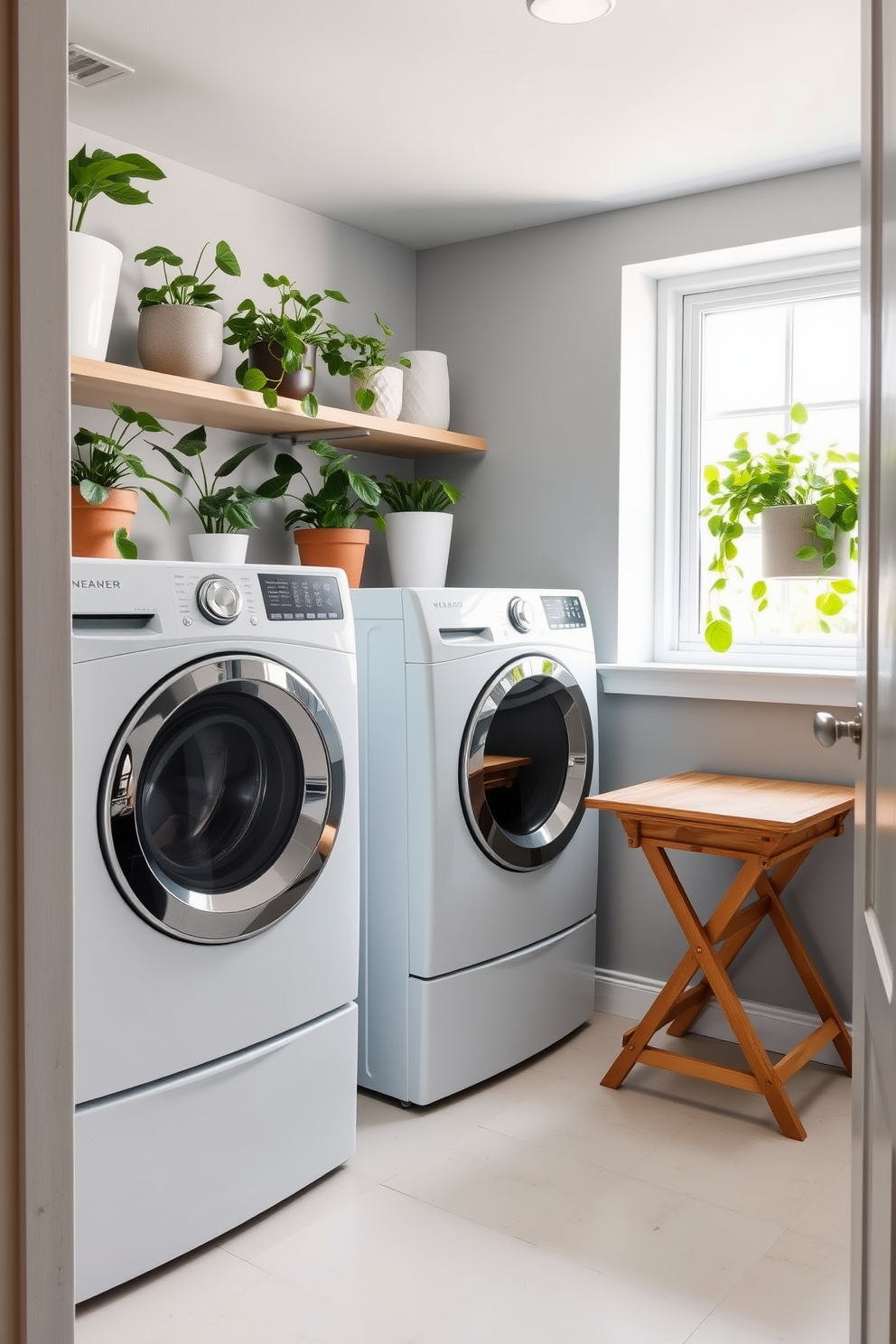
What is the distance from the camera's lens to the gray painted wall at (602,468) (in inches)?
109

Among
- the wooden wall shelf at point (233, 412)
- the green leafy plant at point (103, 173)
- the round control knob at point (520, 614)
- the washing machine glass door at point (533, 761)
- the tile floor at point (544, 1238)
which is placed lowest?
the tile floor at point (544, 1238)

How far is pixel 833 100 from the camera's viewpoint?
2330mm

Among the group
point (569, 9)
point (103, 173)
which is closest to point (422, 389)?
point (103, 173)

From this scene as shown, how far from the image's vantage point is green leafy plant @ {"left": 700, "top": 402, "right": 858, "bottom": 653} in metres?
2.74

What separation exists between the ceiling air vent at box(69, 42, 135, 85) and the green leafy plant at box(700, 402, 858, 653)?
5.57 feet

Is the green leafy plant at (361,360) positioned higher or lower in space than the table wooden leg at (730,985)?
higher

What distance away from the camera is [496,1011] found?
8.48 feet

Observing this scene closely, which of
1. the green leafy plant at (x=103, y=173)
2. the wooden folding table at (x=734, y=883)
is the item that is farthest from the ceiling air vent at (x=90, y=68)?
the wooden folding table at (x=734, y=883)

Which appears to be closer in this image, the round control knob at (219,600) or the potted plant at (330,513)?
the round control knob at (219,600)

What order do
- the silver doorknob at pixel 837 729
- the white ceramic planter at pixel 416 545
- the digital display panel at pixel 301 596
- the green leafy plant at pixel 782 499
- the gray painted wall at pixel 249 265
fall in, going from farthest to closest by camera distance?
the white ceramic planter at pixel 416 545 < the green leafy plant at pixel 782 499 < the gray painted wall at pixel 249 265 < the digital display panel at pixel 301 596 < the silver doorknob at pixel 837 729

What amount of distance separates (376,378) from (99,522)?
0.97m

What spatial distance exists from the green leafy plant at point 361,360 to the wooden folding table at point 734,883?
46.9 inches

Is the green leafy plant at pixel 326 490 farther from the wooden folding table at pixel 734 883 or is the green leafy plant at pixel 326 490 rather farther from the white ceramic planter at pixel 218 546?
the wooden folding table at pixel 734 883

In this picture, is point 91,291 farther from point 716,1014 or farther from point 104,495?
point 716,1014
